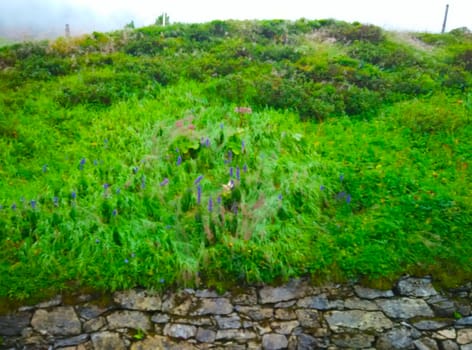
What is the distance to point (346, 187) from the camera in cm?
677

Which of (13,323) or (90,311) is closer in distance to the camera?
(13,323)

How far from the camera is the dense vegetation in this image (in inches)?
217

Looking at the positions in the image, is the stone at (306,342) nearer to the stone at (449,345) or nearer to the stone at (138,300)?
the stone at (449,345)

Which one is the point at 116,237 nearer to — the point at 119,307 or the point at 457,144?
the point at 119,307

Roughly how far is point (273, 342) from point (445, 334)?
2139 millimetres

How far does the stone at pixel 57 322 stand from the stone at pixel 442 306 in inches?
171

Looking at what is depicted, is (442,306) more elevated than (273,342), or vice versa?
(442,306)

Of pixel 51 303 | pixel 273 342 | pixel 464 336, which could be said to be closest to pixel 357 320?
pixel 273 342

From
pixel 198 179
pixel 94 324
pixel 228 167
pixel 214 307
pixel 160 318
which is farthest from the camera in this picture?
pixel 228 167

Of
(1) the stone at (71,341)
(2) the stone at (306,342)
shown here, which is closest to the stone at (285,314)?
(2) the stone at (306,342)

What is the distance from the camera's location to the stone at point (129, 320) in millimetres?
5145

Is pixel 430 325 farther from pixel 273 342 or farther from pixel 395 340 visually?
pixel 273 342

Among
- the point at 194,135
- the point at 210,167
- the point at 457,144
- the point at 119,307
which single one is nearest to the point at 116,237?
the point at 119,307

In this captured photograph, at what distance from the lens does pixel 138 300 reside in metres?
5.27
